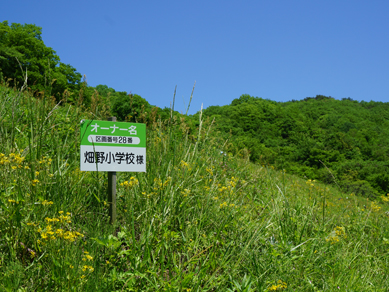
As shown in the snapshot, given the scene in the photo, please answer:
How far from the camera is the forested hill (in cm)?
3888

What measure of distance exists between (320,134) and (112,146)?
60.1 metres

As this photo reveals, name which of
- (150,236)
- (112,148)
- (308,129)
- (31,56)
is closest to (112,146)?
(112,148)

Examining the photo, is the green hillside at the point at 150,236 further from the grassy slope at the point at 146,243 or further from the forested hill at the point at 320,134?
the forested hill at the point at 320,134

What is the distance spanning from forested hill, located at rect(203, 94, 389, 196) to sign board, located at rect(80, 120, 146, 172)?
112ft

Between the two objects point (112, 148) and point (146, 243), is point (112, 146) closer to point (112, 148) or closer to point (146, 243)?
point (112, 148)

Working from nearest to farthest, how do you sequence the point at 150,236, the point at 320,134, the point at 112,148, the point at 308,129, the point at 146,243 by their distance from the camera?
the point at 146,243
the point at 150,236
the point at 112,148
the point at 320,134
the point at 308,129

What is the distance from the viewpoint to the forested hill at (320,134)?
38.9 m

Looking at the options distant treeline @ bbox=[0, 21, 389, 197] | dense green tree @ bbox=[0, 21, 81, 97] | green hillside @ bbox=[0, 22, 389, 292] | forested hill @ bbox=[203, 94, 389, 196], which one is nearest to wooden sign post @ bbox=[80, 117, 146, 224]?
green hillside @ bbox=[0, 22, 389, 292]

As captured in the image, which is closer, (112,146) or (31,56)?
(112,146)

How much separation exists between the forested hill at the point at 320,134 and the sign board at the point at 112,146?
3416 cm

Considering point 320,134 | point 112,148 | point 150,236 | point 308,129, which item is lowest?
point 150,236

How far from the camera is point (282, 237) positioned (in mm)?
2336

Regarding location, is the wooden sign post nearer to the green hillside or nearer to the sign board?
the sign board

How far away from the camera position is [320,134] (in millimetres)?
56000
